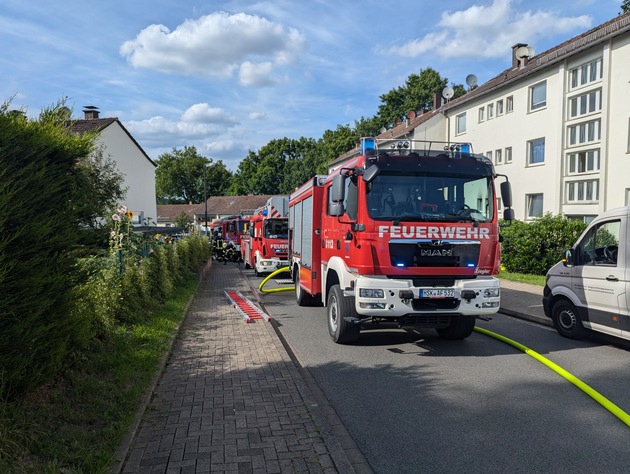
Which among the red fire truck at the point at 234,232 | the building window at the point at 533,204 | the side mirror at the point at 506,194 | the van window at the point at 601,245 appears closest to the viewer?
the van window at the point at 601,245

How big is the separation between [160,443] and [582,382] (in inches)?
179

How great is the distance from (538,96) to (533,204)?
239 inches

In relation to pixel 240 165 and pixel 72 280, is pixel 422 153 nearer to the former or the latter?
pixel 72 280

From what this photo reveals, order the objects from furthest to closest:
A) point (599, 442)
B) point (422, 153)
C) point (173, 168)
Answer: point (173, 168), point (422, 153), point (599, 442)

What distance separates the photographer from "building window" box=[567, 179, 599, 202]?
76.6 feet

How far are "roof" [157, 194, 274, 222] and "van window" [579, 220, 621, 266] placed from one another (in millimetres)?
75829

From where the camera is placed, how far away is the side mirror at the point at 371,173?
6.56 m

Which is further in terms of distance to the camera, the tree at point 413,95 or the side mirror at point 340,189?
the tree at point 413,95

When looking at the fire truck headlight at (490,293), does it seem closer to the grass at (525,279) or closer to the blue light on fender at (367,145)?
the blue light on fender at (367,145)

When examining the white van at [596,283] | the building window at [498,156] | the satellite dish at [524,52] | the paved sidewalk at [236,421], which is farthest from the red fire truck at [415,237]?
the satellite dish at [524,52]

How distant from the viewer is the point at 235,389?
520cm

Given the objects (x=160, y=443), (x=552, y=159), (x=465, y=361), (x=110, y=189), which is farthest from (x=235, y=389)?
(x=552, y=159)

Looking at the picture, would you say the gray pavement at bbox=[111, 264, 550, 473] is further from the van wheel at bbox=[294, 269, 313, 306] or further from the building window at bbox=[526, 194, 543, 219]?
the building window at bbox=[526, 194, 543, 219]

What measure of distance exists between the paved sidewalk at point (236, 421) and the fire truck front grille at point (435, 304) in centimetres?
188
